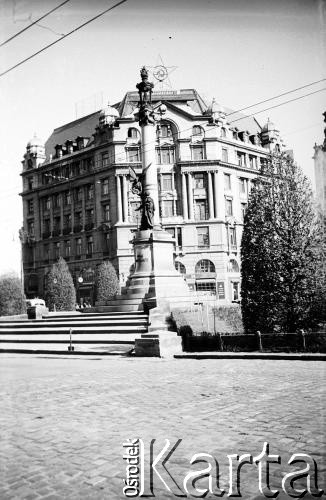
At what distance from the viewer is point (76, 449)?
6.10 m

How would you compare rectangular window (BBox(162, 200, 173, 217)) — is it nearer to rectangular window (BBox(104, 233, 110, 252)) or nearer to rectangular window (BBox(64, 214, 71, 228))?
rectangular window (BBox(104, 233, 110, 252))

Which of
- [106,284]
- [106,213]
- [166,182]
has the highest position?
[166,182]

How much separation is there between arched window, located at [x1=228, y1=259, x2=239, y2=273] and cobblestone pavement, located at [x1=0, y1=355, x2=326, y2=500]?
47.9 metres

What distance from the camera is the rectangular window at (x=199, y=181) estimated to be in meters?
62.0

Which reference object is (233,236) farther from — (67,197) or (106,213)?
(67,197)

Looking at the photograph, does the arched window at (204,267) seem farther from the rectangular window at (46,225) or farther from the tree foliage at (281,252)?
the tree foliage at (281,252)

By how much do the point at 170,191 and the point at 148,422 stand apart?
55.0m

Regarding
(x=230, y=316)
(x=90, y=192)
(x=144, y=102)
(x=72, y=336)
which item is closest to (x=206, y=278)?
(x=90, y=192)

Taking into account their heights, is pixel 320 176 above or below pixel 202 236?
below

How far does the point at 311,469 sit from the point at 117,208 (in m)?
57.6

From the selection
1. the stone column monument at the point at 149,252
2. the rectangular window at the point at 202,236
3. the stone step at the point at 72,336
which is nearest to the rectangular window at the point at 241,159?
the rectangular window at the point at 202,236

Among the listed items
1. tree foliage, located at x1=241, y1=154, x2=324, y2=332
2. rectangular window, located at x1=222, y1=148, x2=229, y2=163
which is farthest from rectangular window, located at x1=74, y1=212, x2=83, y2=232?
tree foliage, located at x1=241, y1=154, x2=324, y2=332

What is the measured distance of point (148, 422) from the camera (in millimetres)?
7293

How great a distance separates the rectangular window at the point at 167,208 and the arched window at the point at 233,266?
955 centimetres
